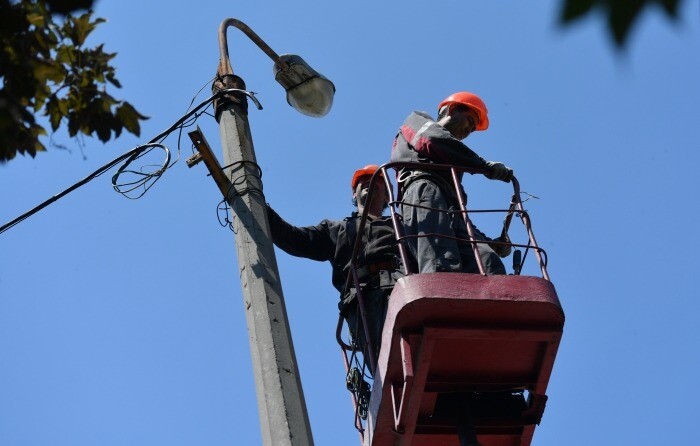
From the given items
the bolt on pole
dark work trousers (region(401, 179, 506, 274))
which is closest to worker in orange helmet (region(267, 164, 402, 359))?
dark work trousers (region(401, 179, 506, 274))

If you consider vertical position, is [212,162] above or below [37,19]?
above

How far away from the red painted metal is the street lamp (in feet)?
2.91

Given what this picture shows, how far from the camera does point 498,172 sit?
7445mm

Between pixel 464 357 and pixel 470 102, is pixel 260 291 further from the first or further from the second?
pixel 470 102

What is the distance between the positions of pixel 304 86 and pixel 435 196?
1562mm

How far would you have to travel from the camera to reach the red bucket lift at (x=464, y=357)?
6.36 meters

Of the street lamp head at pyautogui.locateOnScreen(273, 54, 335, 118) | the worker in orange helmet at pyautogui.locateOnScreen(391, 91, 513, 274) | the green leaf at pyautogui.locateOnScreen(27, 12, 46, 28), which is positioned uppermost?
the street lamp head at pyautogui.locateOnScreen(273, 54, 335, 118)

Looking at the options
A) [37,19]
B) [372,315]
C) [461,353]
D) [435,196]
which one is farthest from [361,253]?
[37,19]

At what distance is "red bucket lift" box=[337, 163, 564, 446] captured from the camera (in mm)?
6363

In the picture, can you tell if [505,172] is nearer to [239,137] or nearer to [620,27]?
[239,137]

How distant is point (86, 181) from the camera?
797 centimetres

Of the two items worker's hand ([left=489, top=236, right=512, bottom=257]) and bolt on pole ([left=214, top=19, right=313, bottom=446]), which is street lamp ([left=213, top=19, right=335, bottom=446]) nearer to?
bolt on pole ([left=214, top=19, right=313, bottom=446])

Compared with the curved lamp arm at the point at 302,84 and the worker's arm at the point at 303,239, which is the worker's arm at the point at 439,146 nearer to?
the curved lamp arm at the point at 302,84

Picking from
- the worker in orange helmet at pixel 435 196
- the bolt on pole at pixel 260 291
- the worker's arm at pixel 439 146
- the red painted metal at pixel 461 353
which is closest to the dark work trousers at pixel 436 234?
the worker in orange helmet at pixel 435 196
